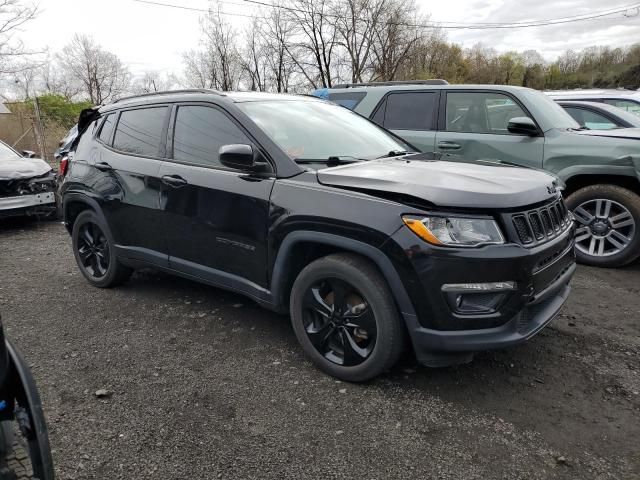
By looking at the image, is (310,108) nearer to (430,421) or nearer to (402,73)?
(430,421)

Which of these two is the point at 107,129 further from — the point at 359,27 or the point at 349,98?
the point at 359,27

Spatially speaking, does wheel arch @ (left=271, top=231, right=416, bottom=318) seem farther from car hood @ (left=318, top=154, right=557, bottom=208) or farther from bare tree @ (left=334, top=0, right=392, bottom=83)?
bare tree @ (left=334, top=0, right=392, bottom=83)

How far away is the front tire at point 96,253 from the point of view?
4445 mm

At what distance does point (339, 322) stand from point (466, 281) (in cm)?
81

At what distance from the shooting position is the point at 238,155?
9.98ft

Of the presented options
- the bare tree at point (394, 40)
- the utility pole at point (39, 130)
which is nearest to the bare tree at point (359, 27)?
the bare tree at point (394, 40)

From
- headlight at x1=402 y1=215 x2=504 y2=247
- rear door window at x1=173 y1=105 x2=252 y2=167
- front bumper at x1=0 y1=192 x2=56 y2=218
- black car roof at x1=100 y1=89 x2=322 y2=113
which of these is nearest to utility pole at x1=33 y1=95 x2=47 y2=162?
front bumper at x1=0 y1=192 x2=56 y2=218

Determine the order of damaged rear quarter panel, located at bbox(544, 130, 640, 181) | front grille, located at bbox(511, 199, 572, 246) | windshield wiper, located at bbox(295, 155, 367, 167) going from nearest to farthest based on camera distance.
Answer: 1. front grille, located at bbox(511, 199, 572, 246)
2. windshield wiper, located at bbox(295, 155, 367, 167)
3. damaged rear quarter panel, located at bbox(544, 130, 640, 181)

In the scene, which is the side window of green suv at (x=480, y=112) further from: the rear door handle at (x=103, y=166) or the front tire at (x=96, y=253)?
the front tire at (x=96, y=253)

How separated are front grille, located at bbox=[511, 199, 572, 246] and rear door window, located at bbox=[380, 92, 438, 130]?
10.5 ft

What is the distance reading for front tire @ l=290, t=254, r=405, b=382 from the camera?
8.79 ft

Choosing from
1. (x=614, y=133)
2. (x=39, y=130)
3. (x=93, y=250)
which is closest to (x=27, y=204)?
(x=93, y=250)

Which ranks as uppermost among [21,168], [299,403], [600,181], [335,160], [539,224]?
[335,160]

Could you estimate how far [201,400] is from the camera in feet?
9.26
